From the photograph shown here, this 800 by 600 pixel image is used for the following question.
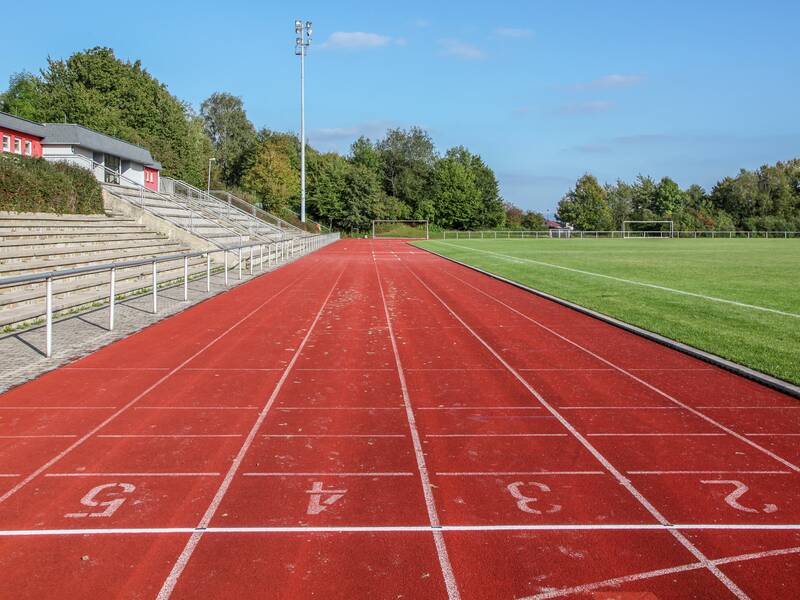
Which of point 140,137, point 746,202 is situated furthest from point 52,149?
point 746,202

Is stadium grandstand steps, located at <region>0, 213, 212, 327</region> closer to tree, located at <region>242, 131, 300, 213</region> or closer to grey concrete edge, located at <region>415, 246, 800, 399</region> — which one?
grey concrete edge, located at <region>415, 246, 800, 399</region>

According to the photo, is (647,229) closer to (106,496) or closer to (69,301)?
(69,301)

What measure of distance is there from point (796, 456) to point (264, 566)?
4457 millimetres

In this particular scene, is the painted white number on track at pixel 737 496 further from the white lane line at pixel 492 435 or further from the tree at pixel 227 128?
the tree at pixel 227 128

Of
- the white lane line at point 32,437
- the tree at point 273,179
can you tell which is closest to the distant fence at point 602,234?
the tree at point 273,179

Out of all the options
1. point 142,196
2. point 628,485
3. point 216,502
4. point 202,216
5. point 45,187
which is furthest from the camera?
point 202,216

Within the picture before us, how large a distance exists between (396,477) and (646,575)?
199cm

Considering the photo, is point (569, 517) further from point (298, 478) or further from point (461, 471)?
point (298, 478)

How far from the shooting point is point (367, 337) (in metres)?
11.6

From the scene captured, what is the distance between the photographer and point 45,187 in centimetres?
2062

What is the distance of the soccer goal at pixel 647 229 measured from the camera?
92250 millimetres

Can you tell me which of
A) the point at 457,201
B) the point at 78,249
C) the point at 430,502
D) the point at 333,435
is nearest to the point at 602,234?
the point at 457,201

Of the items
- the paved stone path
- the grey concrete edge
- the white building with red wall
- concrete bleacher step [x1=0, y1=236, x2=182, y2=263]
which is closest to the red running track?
the grey concrete edge

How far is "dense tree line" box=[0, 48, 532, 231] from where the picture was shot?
204 ft
